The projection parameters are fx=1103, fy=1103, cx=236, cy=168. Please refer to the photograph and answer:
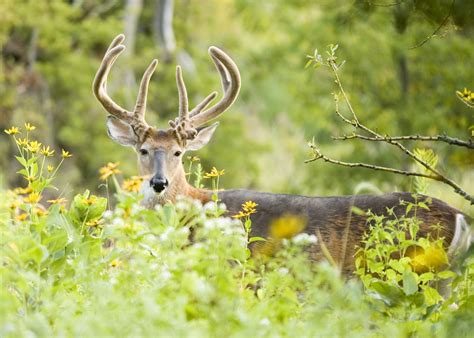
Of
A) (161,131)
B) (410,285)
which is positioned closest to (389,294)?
(410,285)

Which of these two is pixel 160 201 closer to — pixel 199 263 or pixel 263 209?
pixel 263 209

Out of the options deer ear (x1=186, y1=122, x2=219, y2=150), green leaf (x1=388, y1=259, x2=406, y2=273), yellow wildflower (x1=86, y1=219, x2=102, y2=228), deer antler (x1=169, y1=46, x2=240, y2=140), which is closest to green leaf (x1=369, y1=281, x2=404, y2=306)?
green leaf (x1=388, y1=259, x2=406, y2=273)

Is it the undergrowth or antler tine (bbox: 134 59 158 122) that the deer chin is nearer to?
antler tine (bbox: 134 59 158 122)

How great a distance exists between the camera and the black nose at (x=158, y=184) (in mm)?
8695

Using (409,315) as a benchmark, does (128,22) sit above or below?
below

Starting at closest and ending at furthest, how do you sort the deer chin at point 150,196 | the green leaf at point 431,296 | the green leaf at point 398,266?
the green leaf at point 431,296, the green leaf at point 398,266, the deer chin at point 150,196

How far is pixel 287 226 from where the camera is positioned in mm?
7867

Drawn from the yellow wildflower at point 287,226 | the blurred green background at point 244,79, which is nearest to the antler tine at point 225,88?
the yellow wildflower at point 287,226

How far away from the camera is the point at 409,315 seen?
16.7 feet

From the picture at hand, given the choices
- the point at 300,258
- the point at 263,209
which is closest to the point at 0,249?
the point at 300,258

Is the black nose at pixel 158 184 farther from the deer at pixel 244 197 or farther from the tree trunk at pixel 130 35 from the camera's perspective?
the tree trunk at pixel 130 35

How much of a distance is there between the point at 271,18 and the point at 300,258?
26414mm

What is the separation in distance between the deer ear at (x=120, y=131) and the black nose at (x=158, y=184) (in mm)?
947

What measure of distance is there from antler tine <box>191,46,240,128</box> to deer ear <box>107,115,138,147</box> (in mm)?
585
